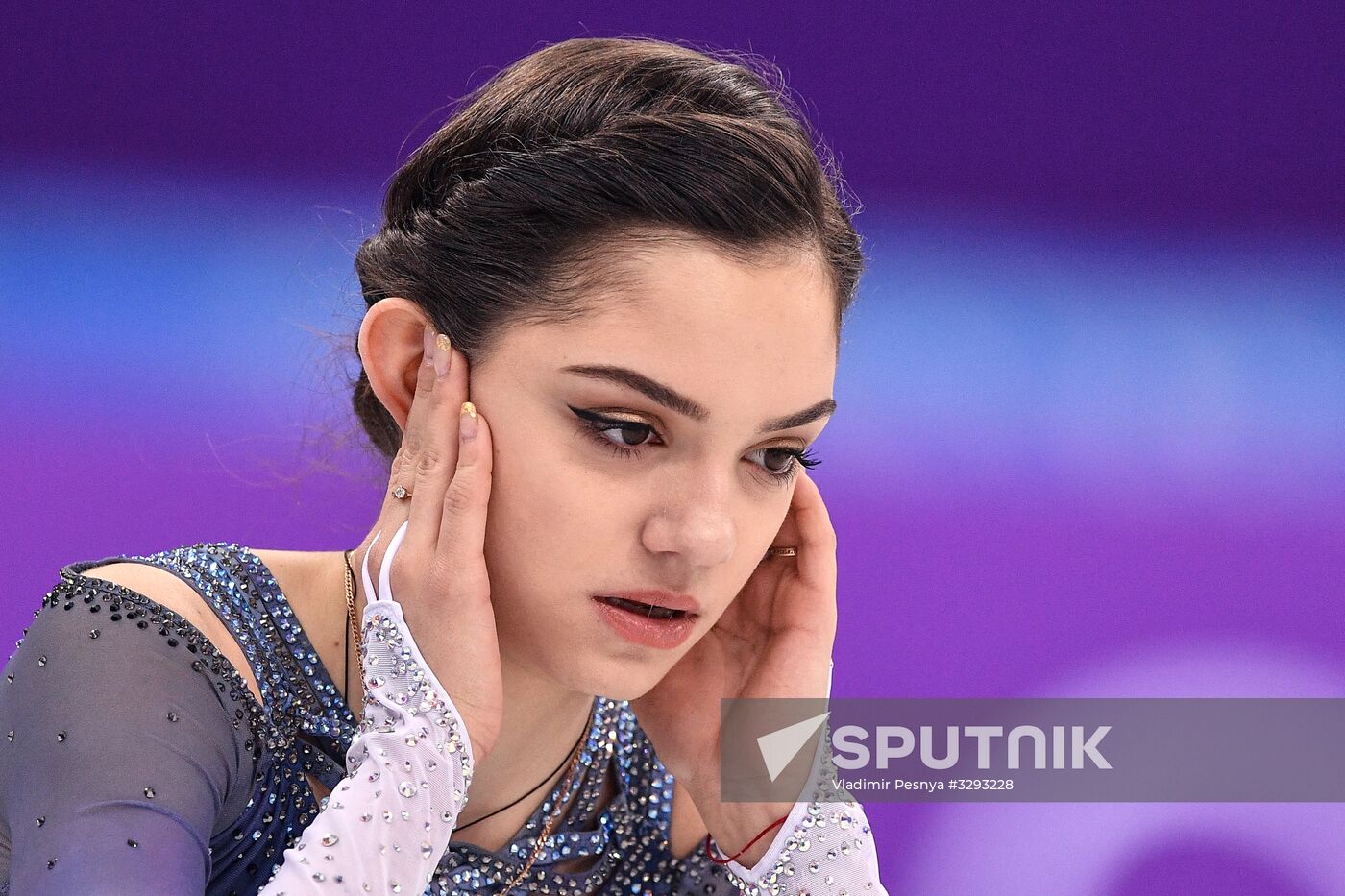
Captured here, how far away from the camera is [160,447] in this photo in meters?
2.68

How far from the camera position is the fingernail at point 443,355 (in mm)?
1663

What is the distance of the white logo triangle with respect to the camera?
6.15 ft

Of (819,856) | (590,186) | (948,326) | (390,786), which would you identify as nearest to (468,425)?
(590,186)

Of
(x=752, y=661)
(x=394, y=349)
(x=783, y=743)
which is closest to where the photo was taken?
(x=394, y=349)

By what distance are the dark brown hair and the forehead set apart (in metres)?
0.02

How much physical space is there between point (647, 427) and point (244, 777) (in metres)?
0.63

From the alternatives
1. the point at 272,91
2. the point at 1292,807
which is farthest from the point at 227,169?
the point at 1292,807

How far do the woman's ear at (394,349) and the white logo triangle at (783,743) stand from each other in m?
0.63

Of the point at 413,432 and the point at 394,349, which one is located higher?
the point at 394,349

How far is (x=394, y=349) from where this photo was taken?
5.70 feet

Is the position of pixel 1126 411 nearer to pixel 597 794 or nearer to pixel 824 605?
pixel 824 605

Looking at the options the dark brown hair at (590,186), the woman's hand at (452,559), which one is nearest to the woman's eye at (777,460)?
the dark brown hair at (590,186)

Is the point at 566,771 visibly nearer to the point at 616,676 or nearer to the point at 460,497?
the point at 616,676

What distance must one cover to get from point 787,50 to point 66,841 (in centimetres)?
204
